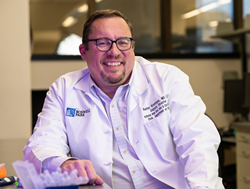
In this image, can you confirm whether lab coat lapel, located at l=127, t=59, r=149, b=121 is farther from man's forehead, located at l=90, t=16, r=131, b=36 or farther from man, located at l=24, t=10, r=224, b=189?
man's forehead, located at l=90, t=16, r=131, b=36

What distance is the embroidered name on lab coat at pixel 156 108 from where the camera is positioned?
1.43 metres

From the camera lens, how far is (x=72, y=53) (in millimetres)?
4098

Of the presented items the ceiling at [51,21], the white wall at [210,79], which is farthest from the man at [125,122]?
the white wall at [210,79]

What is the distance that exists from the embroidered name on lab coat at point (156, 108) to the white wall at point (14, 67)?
167 centimetres

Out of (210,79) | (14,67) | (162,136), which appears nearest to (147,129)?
(162,136)

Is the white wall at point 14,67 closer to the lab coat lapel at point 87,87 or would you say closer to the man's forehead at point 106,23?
the lab coat lapel at point 87,87

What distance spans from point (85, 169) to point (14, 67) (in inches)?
79.7

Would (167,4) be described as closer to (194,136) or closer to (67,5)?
(67,5)

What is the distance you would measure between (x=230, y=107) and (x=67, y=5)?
2.51m

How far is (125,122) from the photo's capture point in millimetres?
1472

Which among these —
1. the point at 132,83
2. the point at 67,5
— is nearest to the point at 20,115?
the point at 132,83

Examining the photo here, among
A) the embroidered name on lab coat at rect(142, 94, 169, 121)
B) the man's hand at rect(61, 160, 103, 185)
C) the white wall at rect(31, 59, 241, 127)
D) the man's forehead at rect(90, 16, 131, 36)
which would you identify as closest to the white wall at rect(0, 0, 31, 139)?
the man's forehead at rect(90, 16, 131, 36)

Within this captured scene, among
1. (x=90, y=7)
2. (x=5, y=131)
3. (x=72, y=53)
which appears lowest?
(x=5, y=131)

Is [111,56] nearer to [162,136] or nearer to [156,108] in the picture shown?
[156,108]
